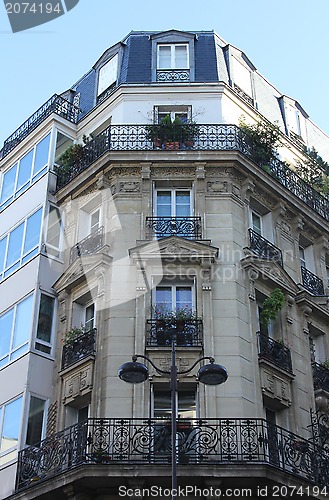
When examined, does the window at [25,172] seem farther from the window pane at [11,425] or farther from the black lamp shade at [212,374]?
the black lamp shade at [212,374]

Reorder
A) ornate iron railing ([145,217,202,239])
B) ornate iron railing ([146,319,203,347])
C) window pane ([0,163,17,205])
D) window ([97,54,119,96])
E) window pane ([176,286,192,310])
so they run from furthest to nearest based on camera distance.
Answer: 1. window ([97,54,119,96])
2. window pane ([0,163,17,205])
3. ornate iron railing ([145,217,202,239])
4. window pane ([176,286,192,310])
5. ornate iron railing ([146,319,203,347])

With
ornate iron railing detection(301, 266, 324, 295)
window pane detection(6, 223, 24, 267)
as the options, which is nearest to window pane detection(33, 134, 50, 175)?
window pane detection(6, 223, 24, 267)

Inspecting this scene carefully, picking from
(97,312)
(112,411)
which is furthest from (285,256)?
(112,411)

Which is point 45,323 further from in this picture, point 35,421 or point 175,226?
point 175,226

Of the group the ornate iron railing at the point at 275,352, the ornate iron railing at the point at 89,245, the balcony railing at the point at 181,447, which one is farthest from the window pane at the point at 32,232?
the ornate iron railing at the point at 275,352

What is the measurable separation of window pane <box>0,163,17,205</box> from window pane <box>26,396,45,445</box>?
724cm

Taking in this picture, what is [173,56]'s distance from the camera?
946 inches

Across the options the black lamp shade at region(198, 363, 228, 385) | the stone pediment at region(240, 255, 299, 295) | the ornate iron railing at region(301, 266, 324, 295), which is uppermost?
the ornate iron railing at region(301, 266, 324, 295)

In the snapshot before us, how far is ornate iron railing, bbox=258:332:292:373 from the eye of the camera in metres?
18.3

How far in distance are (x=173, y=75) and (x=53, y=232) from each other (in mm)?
6074

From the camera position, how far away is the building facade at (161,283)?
52.9 ft

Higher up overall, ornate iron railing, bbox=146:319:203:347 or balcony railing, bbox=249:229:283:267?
balcony railing, bbox=249:229:283:267

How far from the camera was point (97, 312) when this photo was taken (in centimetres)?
1862

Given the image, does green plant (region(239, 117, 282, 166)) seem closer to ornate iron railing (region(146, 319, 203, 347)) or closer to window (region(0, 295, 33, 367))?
ornate iron railing (region(146, 319, 203, 347))
